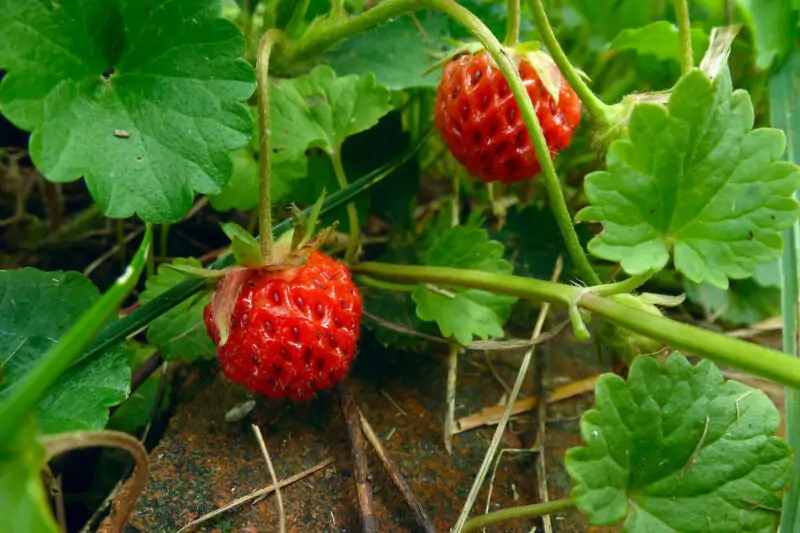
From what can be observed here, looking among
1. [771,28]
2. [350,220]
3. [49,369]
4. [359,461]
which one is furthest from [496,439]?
[771,28]

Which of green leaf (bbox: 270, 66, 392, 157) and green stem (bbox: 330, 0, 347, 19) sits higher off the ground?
green stem (bbox: 330, 0, 347, 19)

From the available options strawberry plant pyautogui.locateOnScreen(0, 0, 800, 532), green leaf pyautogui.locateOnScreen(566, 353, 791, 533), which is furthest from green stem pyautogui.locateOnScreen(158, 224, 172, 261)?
green leaf pyautogui.locateOnScreen(566, 353, 791, 533)

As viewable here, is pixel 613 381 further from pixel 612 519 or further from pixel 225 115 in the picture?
pixel 225 115

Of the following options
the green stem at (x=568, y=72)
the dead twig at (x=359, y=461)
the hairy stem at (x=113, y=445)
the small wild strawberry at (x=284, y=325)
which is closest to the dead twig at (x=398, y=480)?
the dead twig at (x=359, y=461)

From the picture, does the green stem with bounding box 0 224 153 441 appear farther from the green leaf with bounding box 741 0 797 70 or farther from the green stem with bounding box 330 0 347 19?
the green leaf with bounding box 741 0 797 70

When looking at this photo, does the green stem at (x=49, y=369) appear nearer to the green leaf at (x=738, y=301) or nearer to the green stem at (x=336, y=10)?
the green stem at (x=336, y=10)

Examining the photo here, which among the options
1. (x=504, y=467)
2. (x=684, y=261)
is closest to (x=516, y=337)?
(x=504, y=467)

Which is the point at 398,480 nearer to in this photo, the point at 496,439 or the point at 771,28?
the point at 496,439
